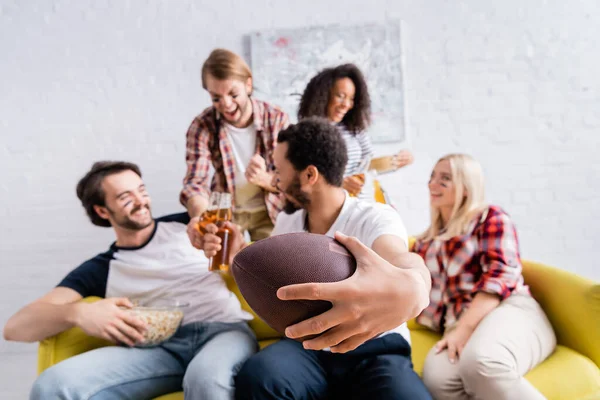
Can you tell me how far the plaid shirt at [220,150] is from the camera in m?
2.32

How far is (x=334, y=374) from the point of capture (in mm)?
1509

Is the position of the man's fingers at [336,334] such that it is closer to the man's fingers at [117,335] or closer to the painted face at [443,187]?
the man's fingers at [117,335]

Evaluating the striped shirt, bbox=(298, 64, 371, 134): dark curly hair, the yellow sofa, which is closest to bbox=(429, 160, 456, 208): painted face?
the striped shirt

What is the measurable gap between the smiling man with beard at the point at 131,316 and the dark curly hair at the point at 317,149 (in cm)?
63

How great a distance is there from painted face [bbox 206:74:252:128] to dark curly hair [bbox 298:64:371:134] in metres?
0.44

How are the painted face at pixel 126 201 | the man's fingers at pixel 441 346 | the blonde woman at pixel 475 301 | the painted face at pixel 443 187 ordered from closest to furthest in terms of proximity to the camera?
the blonde woman at pixel 475 301
the man's fingers at pixel 441 346
the painted face at pixel 126 201
the painted face at pixel 443 187

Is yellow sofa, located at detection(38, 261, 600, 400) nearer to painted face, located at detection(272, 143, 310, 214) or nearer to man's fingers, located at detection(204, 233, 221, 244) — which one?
man's fingers, located at detection(204, 233, 221, 244)

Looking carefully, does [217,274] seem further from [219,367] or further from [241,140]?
[241,140]

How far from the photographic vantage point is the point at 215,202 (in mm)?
1691

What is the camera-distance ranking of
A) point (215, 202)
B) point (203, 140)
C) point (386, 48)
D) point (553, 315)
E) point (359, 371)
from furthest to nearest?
point (386, 48), point (203, 140), point (553, 315), point (215, 202), point (359, 371)

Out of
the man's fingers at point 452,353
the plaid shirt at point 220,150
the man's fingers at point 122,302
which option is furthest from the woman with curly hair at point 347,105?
the man's fingers at point 122,302

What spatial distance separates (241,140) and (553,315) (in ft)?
4.73

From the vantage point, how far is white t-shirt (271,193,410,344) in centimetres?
137

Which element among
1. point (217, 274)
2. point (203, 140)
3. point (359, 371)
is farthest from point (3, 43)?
point (359, 371)
